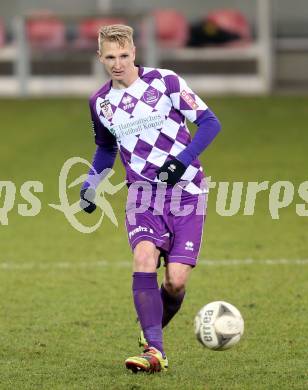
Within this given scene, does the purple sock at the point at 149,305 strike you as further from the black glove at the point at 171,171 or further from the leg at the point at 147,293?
the black glove at the point at 171,171

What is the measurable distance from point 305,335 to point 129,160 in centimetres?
169

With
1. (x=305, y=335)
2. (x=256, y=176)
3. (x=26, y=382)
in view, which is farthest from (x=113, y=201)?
(x=26, y=382)

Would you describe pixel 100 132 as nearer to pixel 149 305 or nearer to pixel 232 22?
pixel 149 305

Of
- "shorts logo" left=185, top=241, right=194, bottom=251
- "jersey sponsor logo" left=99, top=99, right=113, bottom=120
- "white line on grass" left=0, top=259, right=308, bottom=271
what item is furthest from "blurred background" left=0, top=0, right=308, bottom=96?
"shorts logo" left=185, top=241, right=194, bottom=251

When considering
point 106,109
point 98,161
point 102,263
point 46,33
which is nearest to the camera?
point 106,109

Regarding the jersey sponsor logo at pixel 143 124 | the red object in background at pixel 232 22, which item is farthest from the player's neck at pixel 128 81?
the red object in background at pixel 232 22

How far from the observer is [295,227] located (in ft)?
41.5

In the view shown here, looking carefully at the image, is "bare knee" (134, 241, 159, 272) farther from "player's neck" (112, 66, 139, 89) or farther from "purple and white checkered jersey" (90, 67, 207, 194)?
"player's neck" (112, 66, 139, 89)

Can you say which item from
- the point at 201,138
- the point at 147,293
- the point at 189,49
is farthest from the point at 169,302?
the point at 189,49

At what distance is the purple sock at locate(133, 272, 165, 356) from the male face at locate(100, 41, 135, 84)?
3.75 ft

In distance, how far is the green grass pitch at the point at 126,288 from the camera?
6.94 m

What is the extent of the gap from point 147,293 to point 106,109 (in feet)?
3.65

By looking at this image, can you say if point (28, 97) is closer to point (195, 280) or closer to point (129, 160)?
point (195, 280)

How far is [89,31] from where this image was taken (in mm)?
22516
